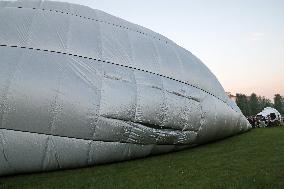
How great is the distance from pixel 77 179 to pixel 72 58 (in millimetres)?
3151

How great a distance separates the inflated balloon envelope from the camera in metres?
8.16

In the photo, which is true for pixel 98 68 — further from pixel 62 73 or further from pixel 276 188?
pixel 276 188

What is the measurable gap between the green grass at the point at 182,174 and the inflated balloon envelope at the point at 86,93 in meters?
0.49

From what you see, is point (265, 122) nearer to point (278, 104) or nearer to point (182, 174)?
point (182, 174)

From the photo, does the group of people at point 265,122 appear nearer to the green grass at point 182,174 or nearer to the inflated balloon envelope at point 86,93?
the inflated balloon envelope at point 86,93

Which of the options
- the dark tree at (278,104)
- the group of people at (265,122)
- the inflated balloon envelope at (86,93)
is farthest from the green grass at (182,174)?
the dark tree at (278,104)

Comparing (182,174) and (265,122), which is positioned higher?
(265,122)

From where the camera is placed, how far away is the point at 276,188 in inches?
243

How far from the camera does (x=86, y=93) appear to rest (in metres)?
8.72

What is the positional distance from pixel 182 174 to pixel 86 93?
301 cm

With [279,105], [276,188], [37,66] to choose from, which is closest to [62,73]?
[37,66]

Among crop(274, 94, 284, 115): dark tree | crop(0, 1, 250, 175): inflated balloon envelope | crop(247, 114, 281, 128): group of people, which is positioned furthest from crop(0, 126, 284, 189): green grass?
crop(274, 94, 284, 115): dark tree

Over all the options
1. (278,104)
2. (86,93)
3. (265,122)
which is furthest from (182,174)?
(278,104)

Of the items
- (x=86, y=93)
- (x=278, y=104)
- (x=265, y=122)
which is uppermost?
(x=278, y=104)
